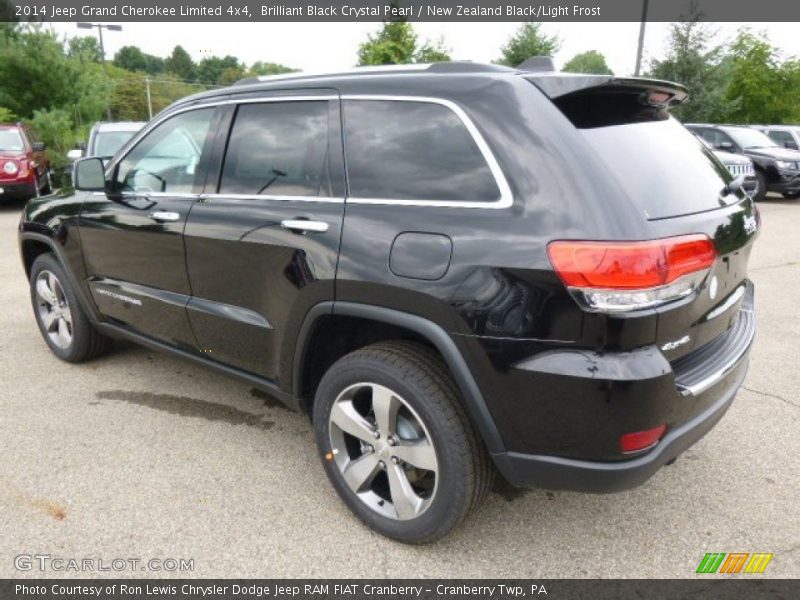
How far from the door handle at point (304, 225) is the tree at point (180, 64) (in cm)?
10409

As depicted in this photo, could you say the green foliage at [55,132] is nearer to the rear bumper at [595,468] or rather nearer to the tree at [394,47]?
the tree at [394,47]

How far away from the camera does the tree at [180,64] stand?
9780cm

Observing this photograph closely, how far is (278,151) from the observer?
9.59 ft

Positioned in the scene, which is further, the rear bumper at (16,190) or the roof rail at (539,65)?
the rear bumper at (16,190)

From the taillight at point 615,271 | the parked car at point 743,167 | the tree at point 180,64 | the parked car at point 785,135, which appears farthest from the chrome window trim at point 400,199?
the tree at point 180,64

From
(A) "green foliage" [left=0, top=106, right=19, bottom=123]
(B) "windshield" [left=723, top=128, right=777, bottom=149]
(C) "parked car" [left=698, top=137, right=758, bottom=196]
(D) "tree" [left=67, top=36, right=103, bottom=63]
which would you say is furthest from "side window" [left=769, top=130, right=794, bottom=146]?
(A) "green foliage" [left=0, top=106, right=19, bottom=123]

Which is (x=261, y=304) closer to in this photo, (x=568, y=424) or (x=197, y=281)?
(x=197, y=281)

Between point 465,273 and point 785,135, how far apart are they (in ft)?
57.2

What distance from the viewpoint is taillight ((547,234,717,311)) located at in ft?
6.52

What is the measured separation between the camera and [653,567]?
8.01ft

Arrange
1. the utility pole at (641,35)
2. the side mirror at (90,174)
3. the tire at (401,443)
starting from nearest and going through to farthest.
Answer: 1. the tire at (401,443)
2. the side mirror at (90,174)
3. the utility pole at (641,35)

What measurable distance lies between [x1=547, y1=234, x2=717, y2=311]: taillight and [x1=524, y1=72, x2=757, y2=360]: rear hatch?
5cm

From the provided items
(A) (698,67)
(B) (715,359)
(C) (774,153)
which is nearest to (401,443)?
(B) (715,359)

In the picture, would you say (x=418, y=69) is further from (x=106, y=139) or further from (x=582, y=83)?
(x=106, y=139)
